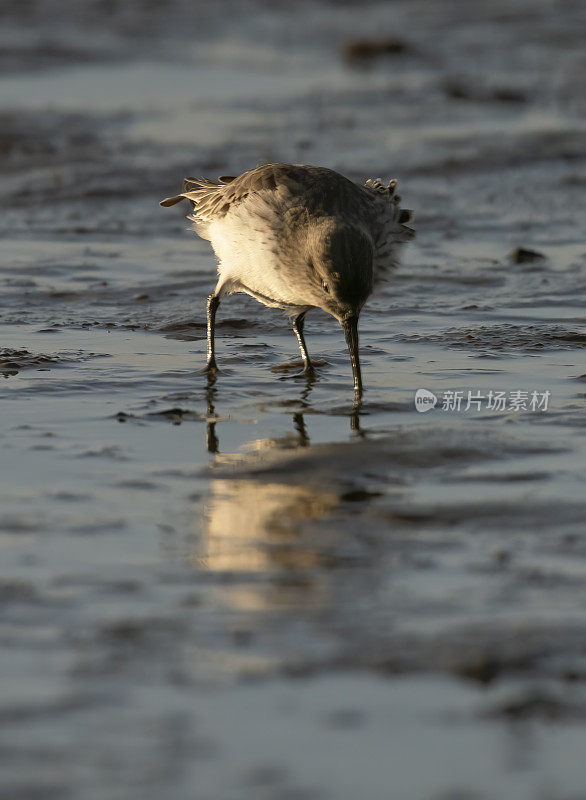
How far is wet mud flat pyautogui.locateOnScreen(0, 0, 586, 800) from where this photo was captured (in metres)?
3.64

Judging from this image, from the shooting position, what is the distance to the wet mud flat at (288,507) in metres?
3.64

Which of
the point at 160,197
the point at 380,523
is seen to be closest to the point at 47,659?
the point at 380,523

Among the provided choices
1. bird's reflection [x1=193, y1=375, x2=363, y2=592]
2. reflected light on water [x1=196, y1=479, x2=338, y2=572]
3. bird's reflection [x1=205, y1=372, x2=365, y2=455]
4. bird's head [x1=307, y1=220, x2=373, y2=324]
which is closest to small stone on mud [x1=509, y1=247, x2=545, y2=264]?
bird's reflection [x1=205, y1=372, x2=365, y2=455]

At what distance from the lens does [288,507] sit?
18.6 feet

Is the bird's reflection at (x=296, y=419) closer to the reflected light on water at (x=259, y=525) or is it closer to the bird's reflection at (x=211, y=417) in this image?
the bird's reflection at (x=211, y=417)

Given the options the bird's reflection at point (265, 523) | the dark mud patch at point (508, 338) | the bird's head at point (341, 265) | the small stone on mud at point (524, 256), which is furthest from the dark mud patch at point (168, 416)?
the small stone on mud at point (524, 256)

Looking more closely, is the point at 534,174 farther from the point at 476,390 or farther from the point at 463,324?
the point at 476,390

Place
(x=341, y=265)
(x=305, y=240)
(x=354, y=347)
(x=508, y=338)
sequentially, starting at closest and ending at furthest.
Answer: (x=341, y=265) < (x=354, y=347) < (x=305, y=240) < (x=508, y=338)

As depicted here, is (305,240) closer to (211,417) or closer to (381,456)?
(211,417)

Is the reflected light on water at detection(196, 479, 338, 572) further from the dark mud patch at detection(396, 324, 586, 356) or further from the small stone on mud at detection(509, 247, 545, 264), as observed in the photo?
the small stone on mud at detection(509, 247, 545, 264)

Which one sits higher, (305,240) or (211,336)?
(305,240)

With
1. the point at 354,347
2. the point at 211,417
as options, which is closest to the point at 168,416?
the point at 211,417

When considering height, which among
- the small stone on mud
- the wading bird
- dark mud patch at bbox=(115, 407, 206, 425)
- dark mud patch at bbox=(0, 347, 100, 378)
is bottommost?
dark mud patch at bbox=(115, 407, 206, 425)

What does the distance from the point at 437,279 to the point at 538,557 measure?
600cm
